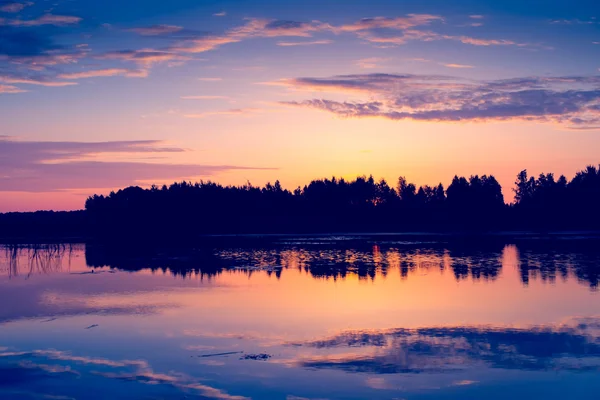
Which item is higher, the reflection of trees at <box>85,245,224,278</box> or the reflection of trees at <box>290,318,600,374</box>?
the reflection of trees at <box>85,245,224,278</box>

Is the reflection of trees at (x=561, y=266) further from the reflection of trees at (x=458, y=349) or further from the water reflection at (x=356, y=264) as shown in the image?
the reflection of trees at (x=458, y=349)

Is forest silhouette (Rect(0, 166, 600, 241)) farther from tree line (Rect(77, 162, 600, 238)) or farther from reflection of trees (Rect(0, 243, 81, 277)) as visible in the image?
reflection of trees (Rect(0, 243, 81, 277))

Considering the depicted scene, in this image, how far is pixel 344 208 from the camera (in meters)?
99.4

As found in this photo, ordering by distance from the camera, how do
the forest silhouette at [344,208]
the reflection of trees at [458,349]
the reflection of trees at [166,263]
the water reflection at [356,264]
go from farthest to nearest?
the forest silhouette at [344,208], the reflection of trees at [166,263], the water reflection at [356,264], the reflection of trees at [458,349]

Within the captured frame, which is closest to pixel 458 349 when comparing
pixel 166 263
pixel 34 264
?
pixel 166 263

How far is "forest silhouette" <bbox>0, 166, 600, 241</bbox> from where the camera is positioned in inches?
3452

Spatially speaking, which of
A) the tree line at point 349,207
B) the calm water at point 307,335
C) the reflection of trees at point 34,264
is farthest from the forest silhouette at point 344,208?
the calm water at point 307,335

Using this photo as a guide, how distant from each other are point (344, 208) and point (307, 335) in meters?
86.5

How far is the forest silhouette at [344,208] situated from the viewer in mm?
87688

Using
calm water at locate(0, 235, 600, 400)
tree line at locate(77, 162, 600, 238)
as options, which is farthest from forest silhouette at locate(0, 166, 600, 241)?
calm water at locate(0, 235, 600, 400)

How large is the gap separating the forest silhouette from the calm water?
207 feet

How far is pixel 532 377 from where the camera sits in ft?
31.9

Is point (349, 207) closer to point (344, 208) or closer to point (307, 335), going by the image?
point (344, 208)

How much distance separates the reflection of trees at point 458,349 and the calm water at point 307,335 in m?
0.04
